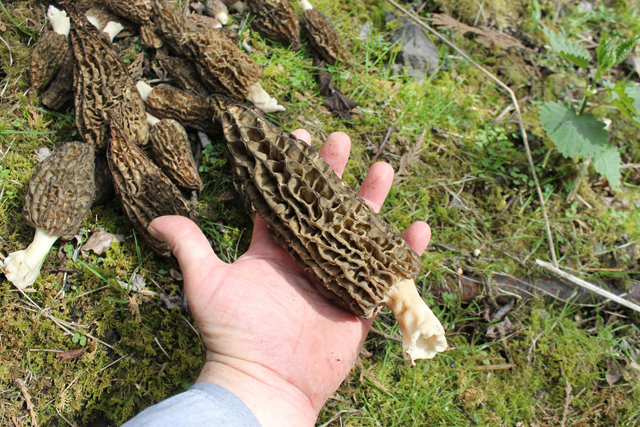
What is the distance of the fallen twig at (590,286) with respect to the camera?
3.95 m

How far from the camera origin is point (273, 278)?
286 centimetres

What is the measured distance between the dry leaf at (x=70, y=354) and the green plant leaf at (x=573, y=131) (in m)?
4.29

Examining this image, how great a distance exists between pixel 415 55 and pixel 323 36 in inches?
42.5

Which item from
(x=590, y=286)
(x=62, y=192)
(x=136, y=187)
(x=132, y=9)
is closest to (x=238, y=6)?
(x=132, y=9)

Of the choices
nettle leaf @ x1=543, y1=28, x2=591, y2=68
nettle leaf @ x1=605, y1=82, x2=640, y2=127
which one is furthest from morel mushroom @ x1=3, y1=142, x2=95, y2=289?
nettle leaf @ x1=605, y1=82, x2=640, y2=127

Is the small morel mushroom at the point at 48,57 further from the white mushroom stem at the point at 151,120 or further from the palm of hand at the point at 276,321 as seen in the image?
the palm of hand at the point at 276,321

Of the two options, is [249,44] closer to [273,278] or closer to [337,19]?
[337,19]

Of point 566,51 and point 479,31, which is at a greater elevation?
point 566,51

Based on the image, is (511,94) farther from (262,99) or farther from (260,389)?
(260,389)

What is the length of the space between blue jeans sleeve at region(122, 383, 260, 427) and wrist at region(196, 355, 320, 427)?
0.06 m

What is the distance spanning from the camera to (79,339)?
3.09 metres

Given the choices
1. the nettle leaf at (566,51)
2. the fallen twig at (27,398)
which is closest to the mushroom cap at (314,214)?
the fallen twig at (27,398)

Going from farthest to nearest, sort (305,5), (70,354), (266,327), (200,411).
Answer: (305,5) < (70,354) < (266,327) < (200,411)

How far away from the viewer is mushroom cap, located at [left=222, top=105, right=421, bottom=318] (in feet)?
8.88
